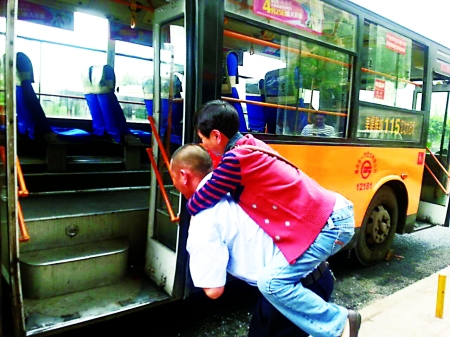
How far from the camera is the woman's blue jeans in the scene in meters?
1.79

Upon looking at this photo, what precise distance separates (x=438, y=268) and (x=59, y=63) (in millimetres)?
5627

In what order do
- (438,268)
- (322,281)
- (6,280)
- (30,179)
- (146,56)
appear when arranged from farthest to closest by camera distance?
(146,56) < (438,268) < (30,179) < (6,280) < (322,281)

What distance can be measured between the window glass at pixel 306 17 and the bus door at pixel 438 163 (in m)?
2.51

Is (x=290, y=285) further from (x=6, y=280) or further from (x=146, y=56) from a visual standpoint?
(x=146, y=56)

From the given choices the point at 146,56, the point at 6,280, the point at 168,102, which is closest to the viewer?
the point at 6,280

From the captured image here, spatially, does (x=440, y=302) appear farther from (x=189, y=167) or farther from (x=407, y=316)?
(x=189, y=167)

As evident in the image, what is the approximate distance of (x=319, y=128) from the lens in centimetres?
369

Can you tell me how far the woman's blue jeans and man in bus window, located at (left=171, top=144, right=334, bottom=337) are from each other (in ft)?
0.23

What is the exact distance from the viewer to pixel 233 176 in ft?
5.84

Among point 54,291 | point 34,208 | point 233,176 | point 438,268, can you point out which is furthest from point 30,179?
point 438,268

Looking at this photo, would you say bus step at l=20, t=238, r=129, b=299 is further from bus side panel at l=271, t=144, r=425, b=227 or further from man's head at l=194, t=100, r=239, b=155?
bus side panel at l=271, t=144, r=425, b=227

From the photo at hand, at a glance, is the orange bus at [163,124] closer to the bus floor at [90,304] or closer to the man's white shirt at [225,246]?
the bus floor at [90,304]

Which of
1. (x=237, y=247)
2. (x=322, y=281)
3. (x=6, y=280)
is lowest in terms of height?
(x=6, y=280)

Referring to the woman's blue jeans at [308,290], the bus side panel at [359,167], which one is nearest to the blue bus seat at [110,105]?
the bus side panel at [359,167]
